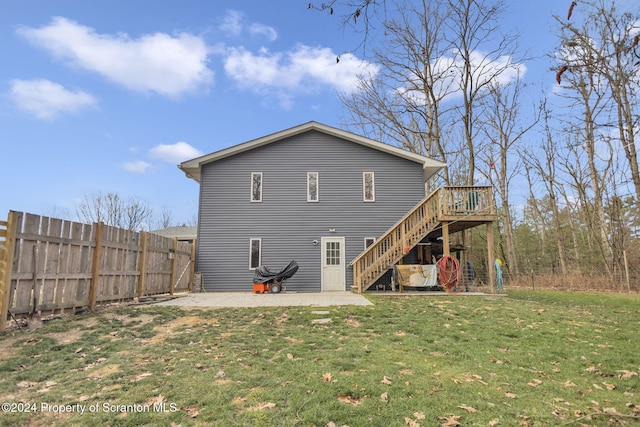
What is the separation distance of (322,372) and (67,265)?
19.3 feet

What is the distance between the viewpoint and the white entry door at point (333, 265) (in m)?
14.1

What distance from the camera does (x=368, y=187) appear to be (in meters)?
14.8

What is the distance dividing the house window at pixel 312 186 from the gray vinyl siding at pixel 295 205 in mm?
179

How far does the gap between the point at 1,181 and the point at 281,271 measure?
26145 mm

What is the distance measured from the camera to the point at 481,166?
23781 millimetres

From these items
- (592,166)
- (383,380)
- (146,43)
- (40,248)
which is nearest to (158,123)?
(146,43)

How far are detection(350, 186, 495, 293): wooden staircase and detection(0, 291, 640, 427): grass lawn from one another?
5761mm

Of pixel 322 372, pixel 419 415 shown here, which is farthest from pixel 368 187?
pixel 419 415

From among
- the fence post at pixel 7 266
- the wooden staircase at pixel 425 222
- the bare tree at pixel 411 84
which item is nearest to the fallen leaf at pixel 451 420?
the fence post at pixel 7 266

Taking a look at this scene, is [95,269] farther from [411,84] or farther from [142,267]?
[411,84]

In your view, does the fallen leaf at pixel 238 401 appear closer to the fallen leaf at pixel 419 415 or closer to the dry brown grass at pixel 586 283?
the fallen leaf at pixel 419 415

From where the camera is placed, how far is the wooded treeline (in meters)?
17.2

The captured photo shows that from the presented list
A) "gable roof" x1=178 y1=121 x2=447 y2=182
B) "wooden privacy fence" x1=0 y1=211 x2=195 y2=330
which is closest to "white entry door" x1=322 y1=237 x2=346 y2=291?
"gable roof" x1=178 y1=121 x2=447 y2=182

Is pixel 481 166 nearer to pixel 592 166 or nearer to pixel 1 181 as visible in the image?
pixel 592 166
